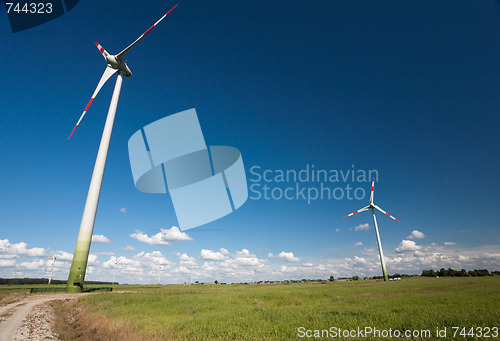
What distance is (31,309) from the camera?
23.8 m

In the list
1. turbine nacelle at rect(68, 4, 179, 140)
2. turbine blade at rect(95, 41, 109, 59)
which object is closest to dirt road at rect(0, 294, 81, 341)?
turbine nacelle at rect(68, 4, 179, 140)

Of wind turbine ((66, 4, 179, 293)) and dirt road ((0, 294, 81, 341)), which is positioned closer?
dirt road ((0, 294, 81, 341))

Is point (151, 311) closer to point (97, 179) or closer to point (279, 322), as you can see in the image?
point (279, 322)

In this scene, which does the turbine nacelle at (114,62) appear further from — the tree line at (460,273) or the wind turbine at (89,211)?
the tree line at (460,273)

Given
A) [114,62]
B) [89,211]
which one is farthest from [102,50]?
[89,211]

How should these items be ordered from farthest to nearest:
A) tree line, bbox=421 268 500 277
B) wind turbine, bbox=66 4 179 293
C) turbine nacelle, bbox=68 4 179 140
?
tree line, bbox=421 268 500 277, turbine nacelle, bbox=68 4 179 140, wind turbine, bbox=66 4 179 293

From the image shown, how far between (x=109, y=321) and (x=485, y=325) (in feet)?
96.6

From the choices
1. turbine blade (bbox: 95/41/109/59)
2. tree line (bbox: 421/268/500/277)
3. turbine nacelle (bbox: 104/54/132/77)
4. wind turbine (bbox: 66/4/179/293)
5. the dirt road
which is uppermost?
turbine blade (bbox: 95/41/109/59)

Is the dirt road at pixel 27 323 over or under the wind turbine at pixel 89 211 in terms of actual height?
under

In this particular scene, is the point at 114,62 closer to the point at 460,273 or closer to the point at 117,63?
the point at 117,63

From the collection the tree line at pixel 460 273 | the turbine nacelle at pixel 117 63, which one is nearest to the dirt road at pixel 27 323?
the turbine nacelle at pixel 117 63

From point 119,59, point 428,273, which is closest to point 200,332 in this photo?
point 119,59

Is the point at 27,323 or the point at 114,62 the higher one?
the point at 114,62

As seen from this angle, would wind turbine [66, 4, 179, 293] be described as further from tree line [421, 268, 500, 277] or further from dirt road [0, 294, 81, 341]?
tree line [421, 268, 500, 277]
